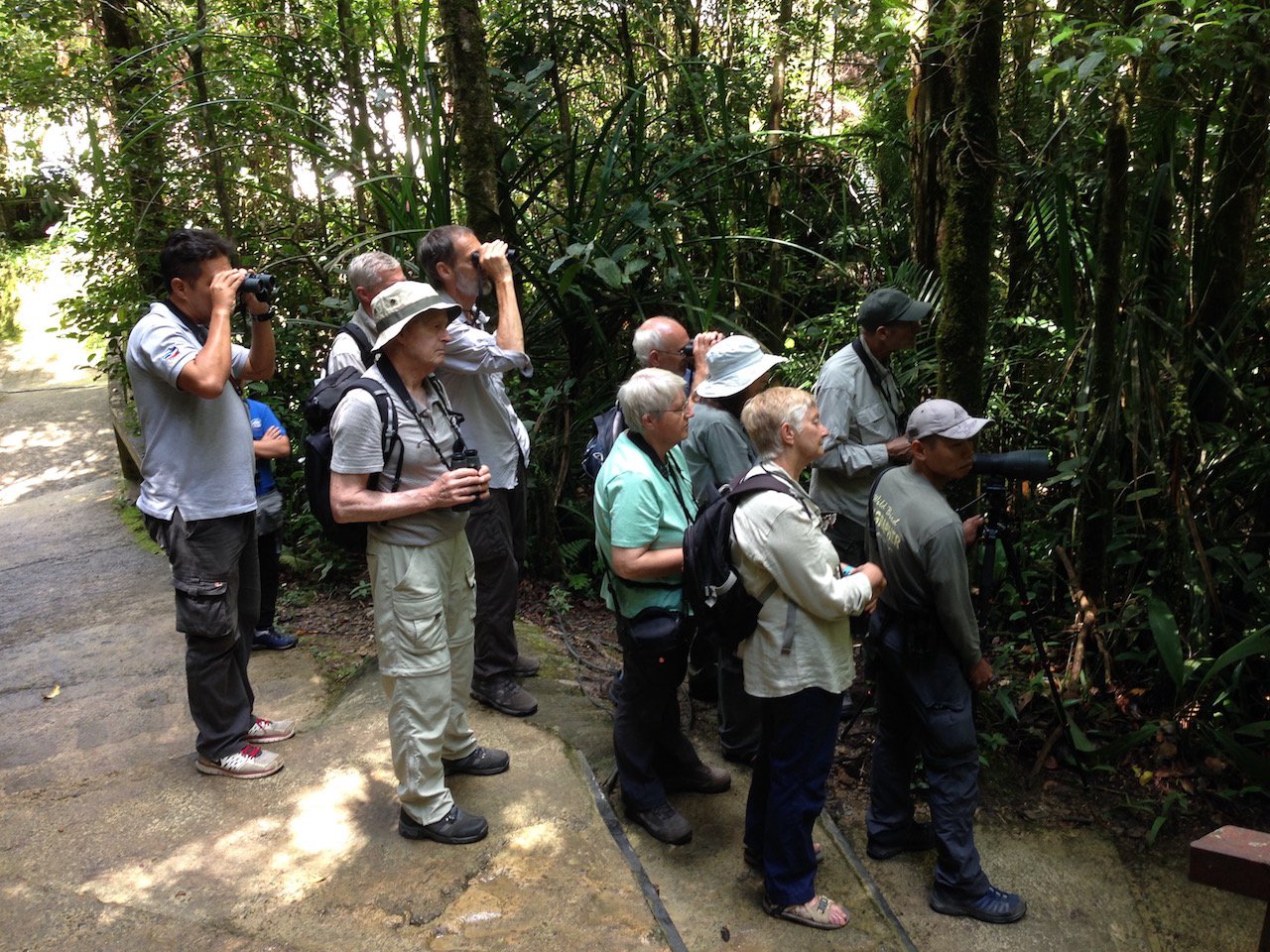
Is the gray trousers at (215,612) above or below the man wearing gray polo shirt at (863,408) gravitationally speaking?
below

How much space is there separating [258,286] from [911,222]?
3.35m

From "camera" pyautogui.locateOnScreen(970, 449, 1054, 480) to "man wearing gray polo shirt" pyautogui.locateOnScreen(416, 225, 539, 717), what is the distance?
5.45 ft

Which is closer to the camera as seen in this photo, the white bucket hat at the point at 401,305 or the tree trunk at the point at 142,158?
the white bucket hat at the point at 401,305

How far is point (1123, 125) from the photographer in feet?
12.1

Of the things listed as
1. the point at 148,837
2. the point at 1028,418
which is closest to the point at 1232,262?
the point at 1028,418

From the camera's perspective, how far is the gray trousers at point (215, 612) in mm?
3398

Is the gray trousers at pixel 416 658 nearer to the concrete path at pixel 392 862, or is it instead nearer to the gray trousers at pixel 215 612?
the concrete path at pixel 392 862

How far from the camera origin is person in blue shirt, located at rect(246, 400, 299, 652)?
4.69m

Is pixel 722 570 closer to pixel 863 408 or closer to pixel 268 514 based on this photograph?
pixel 863 408

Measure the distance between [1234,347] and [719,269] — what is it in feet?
7.50

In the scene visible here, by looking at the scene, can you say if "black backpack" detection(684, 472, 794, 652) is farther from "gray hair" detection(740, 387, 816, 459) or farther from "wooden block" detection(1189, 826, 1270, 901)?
"wooden block" detection(1189, 826, 1270, 901)

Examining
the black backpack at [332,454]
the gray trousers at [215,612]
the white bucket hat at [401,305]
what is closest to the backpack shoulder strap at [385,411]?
the black backpack at [332,454]

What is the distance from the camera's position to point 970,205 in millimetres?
3711

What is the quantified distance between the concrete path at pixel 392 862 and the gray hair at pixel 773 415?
4.42 ft
